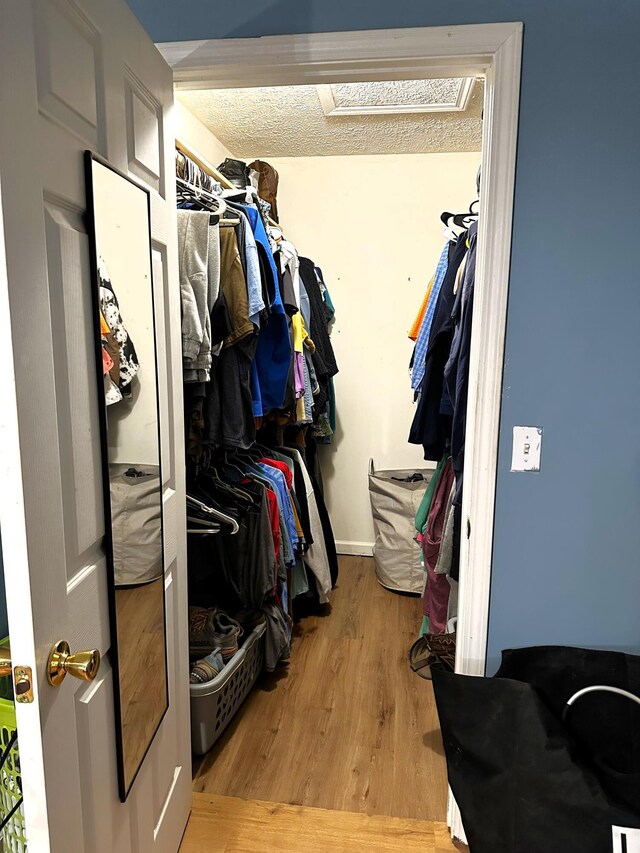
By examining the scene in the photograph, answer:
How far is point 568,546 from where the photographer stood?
1587mm

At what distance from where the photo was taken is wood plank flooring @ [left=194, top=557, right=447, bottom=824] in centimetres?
195

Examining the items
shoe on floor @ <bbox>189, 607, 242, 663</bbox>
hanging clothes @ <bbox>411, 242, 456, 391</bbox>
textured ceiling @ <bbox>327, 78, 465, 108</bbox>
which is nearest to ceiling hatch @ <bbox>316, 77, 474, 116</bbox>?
textured ceiling @ <bbox>327, 78, 465, 108</bbox>

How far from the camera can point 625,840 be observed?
121cm

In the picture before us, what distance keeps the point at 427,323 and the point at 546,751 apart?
1458 mm

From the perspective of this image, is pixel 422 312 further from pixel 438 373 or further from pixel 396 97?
pixel 396 97

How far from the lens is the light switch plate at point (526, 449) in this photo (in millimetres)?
1550

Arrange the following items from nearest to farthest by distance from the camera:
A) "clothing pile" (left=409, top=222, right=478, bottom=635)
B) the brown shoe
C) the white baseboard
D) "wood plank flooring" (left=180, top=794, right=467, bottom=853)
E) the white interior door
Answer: the white interior door, "wood plank flooring" (left=180, top=794, right=467, bottom=853), "clothing pile" (left=409, top=222, right=478, bottom=635), the brown shoe, the white baseboard

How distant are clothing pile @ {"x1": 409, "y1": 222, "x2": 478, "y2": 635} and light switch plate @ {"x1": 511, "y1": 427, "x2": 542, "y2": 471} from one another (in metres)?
0.30

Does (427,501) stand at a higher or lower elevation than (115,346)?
lower

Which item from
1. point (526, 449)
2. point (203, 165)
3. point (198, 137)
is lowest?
point (526, 449)

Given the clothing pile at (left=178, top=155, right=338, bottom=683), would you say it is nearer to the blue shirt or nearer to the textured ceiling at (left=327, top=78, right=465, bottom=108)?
the blue shirt

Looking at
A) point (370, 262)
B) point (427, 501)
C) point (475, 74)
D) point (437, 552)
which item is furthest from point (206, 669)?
point (370, 262)

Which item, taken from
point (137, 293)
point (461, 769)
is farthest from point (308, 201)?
point (461, 769)

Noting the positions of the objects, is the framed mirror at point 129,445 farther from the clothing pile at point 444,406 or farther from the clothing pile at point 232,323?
the clothing pile at point 444,406
